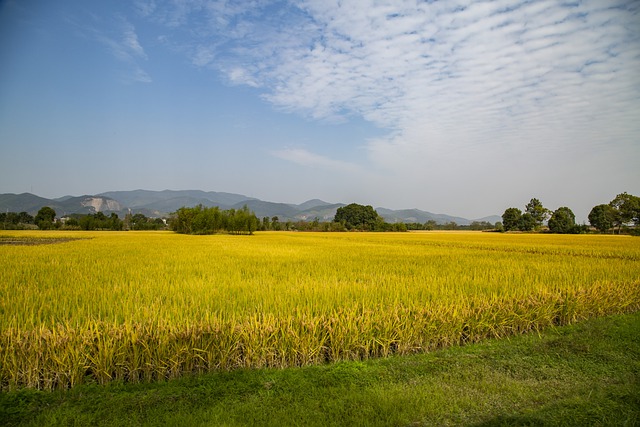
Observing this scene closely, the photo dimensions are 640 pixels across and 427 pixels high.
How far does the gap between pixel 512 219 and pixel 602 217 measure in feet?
61.5

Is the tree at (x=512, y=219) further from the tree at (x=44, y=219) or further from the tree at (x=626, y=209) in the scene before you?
the tree at (x=44, y=219)

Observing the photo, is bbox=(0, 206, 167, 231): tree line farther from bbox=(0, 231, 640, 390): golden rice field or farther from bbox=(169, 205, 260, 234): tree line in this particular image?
bbox=(0, 231, 640, 390): golden rice field

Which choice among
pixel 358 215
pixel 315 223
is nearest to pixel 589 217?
pixel 358 215

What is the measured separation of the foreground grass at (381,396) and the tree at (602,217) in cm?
9311

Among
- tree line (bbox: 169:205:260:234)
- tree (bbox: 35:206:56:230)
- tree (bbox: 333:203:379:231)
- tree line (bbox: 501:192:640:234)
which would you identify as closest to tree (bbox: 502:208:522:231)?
tree line (bbox: 501:192:640:234)

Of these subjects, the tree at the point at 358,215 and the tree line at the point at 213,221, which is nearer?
the tree line at the point at 213,221

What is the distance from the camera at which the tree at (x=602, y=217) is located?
73.9 metres

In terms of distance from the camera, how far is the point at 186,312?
5.68 meters

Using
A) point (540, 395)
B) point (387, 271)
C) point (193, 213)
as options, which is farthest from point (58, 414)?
point (193, 213)

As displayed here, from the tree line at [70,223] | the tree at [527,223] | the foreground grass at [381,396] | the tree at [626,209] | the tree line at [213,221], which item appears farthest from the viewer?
the tree at [527,223]

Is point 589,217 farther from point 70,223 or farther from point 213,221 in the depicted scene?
point 70,223

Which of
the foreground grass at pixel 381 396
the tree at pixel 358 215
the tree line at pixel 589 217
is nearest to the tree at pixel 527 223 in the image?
the tree line at pixel 589 217

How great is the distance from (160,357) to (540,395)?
4844 millimetres

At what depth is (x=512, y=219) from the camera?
88.4 meters
